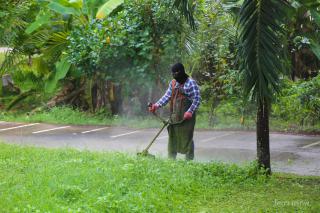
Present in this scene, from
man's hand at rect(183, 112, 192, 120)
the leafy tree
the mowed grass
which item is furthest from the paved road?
the leafy tree

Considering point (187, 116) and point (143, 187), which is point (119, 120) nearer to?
point (187, 116)

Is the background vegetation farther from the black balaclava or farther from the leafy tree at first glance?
the black balaclava

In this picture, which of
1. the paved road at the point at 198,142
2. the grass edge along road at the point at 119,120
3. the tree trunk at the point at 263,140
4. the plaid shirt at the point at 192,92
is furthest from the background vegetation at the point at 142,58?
the tree trunk at the point at 263,140

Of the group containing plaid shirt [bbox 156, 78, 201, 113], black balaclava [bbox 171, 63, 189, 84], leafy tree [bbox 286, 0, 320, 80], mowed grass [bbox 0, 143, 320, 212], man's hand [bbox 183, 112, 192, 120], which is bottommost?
mowed grass [bbox 0, 143, 320, 212]

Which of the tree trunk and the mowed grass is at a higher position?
the tree trunk

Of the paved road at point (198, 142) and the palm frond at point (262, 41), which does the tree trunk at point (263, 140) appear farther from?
the palm frond at point (262, 41)

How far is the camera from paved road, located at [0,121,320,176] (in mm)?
9602

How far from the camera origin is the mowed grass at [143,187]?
5754mm

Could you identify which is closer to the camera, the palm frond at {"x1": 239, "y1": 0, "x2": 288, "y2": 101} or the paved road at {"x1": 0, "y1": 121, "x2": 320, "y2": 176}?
the palm frond at {"x1": 239, "y1": 0, "x2": 288, "y2": 101}

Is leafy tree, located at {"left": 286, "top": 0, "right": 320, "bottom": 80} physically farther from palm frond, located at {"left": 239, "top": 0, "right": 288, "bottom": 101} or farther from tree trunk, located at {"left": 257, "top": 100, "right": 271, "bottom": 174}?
tree trunk, located at {"left": 257, "top": 100, "right": 271, "bottom": 174}

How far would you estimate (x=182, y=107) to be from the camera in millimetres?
8477

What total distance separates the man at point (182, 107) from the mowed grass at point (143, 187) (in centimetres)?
72

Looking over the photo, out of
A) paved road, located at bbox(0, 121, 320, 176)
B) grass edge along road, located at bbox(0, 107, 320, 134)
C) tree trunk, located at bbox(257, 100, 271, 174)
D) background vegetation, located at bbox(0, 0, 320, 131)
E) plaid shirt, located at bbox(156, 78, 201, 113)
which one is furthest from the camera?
grass edge along road, located at bbox(0, 107, 320, 134)

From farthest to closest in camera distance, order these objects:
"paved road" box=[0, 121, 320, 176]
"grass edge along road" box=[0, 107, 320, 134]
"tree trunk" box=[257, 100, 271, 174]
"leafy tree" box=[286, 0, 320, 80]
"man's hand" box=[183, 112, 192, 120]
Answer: "grass edge along road" box=[0, 107, 320, 134] → "paved road" box=[0, 121, 320, 176] → "man's hand" box=[183, 112, 192, 120] → "tree trunk" box=[257, 100, 271, 174] → "leafy tree" box=[286, 0, 320, 80]
